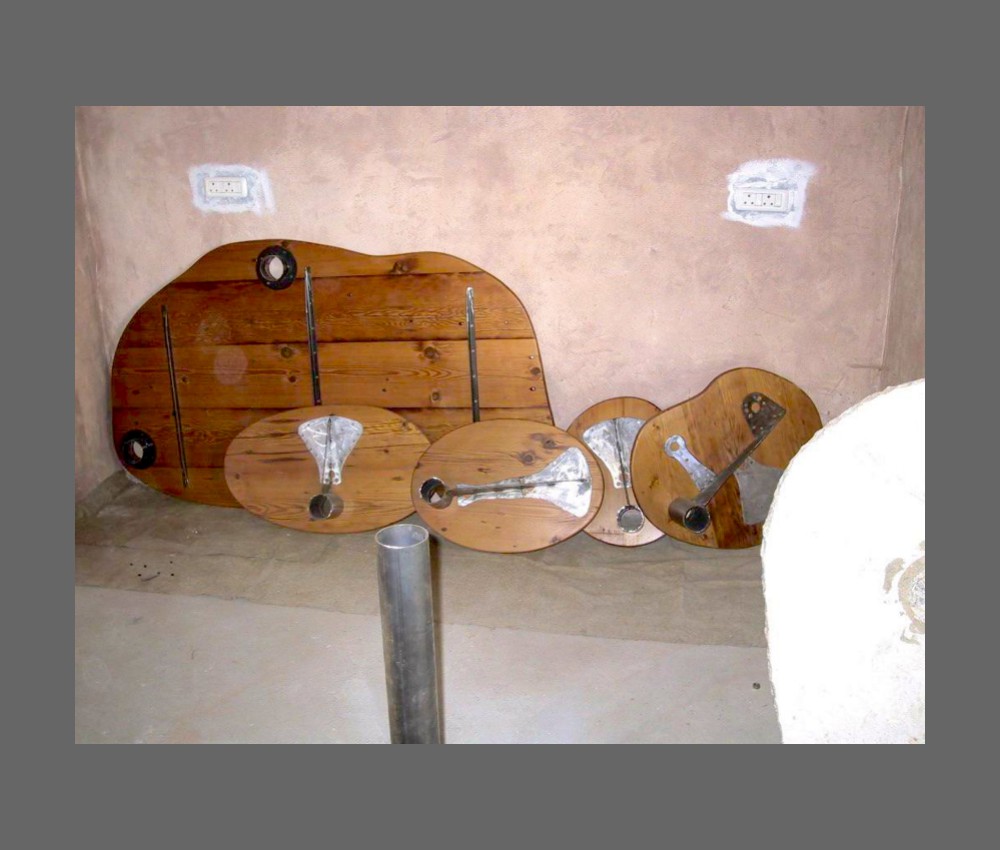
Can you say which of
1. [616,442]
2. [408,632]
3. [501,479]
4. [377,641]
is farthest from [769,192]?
[408,632]

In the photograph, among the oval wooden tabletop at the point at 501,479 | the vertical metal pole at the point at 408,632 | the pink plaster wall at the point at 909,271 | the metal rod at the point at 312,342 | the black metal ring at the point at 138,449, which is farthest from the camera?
the black metal ring at the point at 138,449

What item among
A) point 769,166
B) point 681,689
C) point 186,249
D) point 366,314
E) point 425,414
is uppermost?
point 769,166

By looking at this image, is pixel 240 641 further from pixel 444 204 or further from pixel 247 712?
pixel 444 204

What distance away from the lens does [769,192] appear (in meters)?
3.27

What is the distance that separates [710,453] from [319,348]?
1.80 metres

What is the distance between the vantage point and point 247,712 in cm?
230

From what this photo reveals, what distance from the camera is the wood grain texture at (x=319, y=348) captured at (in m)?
3.45

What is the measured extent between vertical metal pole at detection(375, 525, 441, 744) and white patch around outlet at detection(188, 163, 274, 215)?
2402mm

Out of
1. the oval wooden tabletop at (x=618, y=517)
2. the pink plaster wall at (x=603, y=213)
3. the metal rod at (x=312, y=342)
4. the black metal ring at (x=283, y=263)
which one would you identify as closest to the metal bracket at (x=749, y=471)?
the oval wooden tabletop at (x=618, y=517)

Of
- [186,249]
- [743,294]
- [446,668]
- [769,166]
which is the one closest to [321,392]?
[186,249]

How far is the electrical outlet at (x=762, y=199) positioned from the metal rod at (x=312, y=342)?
74.9 inches

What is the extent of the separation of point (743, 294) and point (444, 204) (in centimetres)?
137

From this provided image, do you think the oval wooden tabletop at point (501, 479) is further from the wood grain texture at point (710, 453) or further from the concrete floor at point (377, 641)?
the wood grain texture at point (710, 453)

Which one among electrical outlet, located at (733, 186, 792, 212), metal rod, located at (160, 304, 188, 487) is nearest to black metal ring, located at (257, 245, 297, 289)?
metal rod, located at (160, 304, 188, 487)
